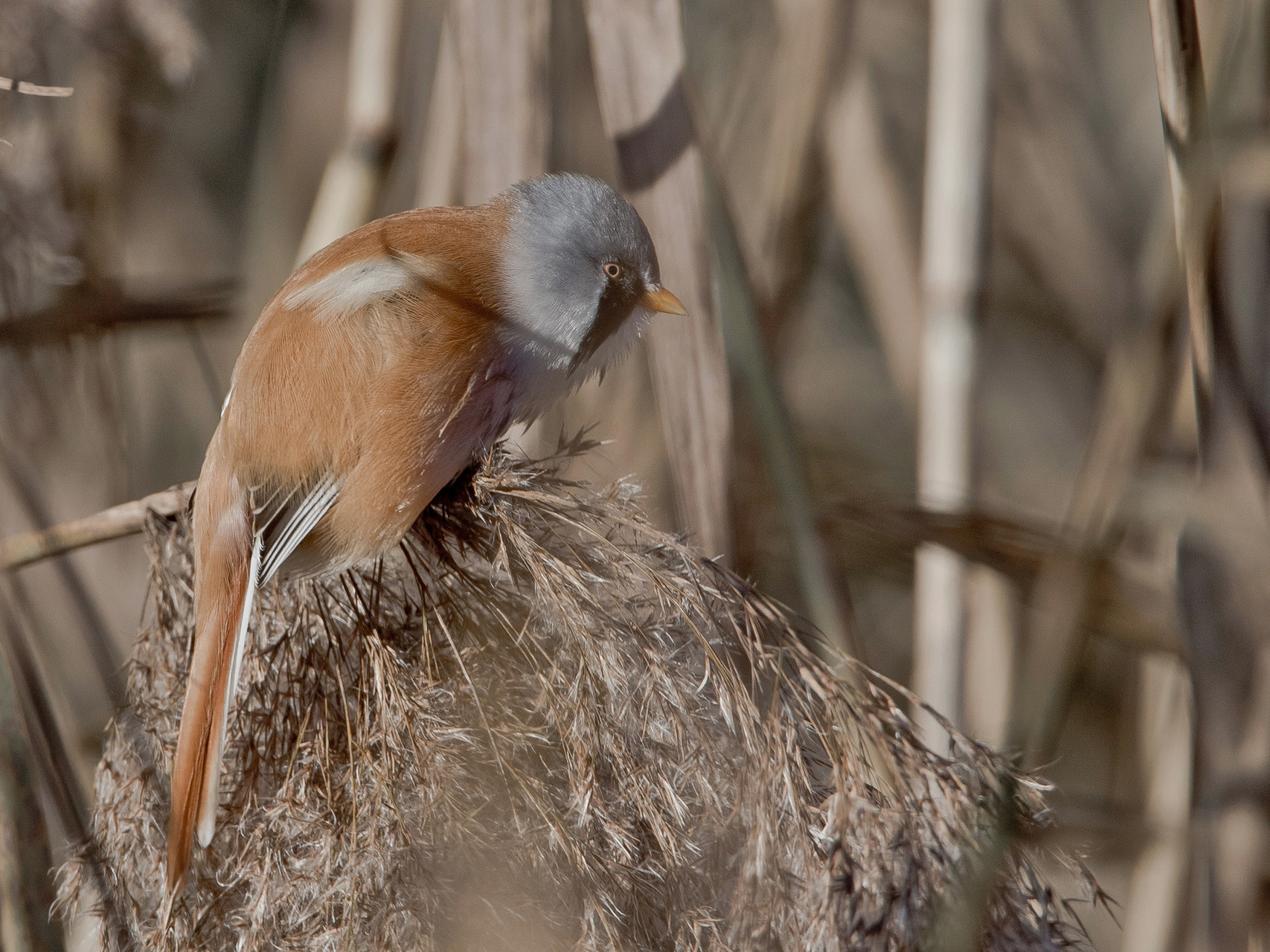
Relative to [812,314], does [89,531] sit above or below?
above

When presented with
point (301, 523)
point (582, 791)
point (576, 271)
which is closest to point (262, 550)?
point (301, 523)

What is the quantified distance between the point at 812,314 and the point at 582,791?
2.26 meters

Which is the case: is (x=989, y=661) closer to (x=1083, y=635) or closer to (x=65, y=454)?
(x=1083, y=635)

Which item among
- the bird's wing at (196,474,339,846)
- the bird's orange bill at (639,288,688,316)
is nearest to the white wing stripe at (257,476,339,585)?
the bird's wing at (196,474,339,846)

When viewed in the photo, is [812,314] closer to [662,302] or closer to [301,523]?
[662,302]

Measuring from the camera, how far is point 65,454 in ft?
6.28

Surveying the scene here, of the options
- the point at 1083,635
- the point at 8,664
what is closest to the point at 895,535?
the point at 1083,635

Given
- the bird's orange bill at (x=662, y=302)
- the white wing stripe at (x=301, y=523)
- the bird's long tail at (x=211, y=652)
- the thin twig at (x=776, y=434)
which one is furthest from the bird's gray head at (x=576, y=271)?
the bird's long tail at (x=211, y=652)

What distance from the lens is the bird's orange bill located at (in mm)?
1504

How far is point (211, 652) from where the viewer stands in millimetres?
1154

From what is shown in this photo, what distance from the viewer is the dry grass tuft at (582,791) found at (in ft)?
3.37

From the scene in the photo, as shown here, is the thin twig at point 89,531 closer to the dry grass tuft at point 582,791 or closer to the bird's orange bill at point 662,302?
the dry grass tuft at point 582,791

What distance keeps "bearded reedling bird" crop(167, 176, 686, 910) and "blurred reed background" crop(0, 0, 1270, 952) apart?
143mm

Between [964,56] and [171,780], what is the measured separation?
1.54 metres
